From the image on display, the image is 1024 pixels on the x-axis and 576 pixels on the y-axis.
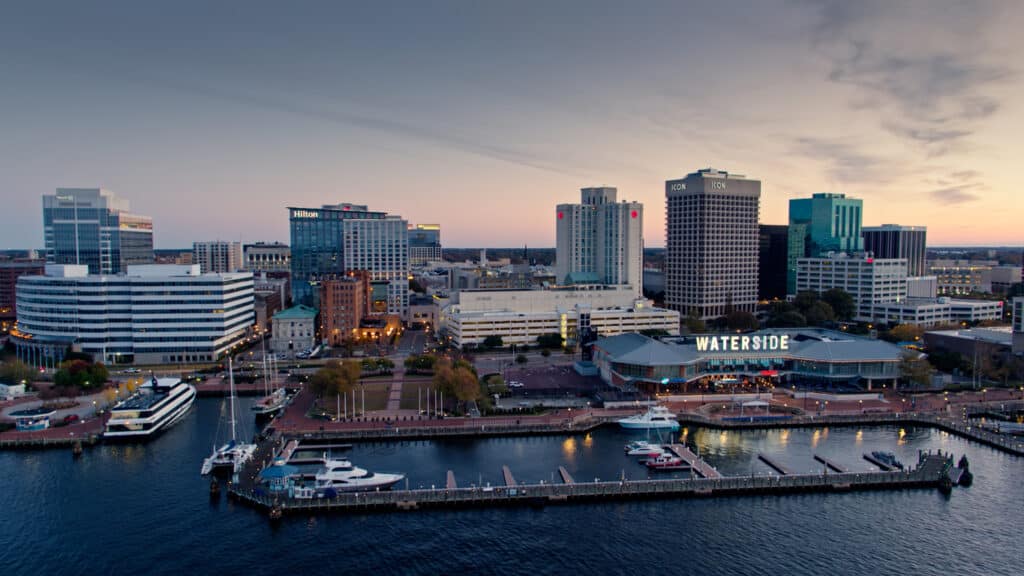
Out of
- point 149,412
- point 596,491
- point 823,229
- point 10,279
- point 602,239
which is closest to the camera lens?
point 596,491

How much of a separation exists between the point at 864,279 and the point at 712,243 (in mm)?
26639

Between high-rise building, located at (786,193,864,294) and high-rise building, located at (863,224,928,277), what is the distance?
4.28 metres

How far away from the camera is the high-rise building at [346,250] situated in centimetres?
12581

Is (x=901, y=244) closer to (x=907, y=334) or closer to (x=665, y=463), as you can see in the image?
(x=907, y=334)

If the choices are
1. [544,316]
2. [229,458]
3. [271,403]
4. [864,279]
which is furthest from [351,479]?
[864,279]

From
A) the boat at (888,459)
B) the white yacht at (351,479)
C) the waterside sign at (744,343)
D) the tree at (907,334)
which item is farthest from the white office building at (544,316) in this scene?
the boat at (888,459)

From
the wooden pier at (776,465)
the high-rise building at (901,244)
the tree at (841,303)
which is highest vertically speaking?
the high-rise building at (901,244)

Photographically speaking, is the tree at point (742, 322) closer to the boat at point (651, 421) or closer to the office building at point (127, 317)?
the boat at point (651, 421)

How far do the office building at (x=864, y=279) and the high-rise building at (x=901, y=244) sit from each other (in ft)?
97.6

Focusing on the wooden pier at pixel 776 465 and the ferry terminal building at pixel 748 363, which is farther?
the ferry terminal building at pixel 748 363

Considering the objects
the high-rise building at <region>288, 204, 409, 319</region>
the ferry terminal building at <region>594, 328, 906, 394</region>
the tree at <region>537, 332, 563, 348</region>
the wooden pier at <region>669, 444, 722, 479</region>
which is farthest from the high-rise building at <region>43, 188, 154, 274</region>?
the wooden pier at <region>669, 444, 722, 479</region>

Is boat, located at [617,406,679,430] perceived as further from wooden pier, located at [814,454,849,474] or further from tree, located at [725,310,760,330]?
tree, located at [725,310,760,330]

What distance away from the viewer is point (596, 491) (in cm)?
4206

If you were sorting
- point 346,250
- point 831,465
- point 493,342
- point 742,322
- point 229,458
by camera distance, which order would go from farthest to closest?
point 346,250 < point 742,322 < point 493,342 < point 831,465 < point 229,458
